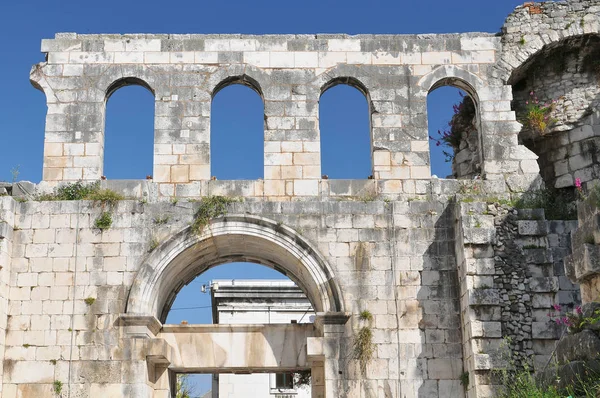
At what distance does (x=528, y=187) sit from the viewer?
15.0 m

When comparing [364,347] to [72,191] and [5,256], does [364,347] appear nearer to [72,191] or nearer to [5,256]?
[72,191]

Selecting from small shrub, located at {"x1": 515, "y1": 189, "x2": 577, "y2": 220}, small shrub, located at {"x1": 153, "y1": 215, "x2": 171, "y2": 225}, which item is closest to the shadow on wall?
small shrub, located at {"x1": 515, "y1": 189, "x2": 577, "y2": 220}

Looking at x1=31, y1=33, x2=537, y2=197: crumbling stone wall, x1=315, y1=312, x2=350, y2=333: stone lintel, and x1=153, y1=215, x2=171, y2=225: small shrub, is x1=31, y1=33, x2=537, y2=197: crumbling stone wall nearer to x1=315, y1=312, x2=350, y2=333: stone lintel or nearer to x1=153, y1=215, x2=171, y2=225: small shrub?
x1=153, y1=215, x2=171, y2=225: small shrub

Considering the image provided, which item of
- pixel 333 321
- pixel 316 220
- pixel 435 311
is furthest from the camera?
pixel 316 220

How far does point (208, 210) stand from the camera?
14.6m

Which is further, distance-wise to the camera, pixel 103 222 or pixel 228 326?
pixel 228 326

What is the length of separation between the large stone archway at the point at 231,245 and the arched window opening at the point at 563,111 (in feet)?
15.7

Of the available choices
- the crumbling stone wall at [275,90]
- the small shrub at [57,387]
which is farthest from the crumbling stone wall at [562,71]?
the small shrub at [57,387]

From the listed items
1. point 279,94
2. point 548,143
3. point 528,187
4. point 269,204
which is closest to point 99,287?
point 269,204

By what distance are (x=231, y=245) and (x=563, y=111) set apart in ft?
21.8

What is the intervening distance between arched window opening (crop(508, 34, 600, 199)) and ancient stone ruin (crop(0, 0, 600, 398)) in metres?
0.04

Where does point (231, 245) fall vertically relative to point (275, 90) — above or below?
below

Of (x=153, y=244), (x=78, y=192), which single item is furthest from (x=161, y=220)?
(x=78, y=192)

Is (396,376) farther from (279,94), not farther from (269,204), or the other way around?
(279,94)
